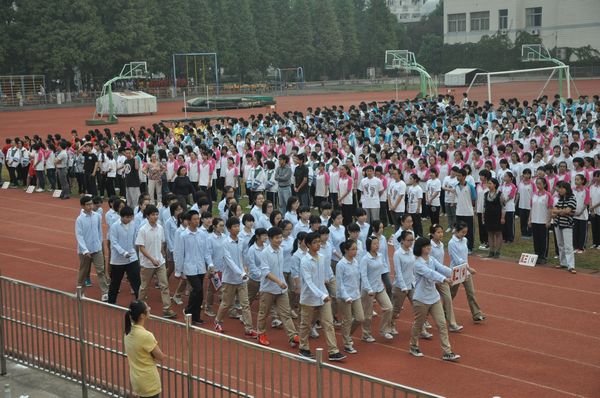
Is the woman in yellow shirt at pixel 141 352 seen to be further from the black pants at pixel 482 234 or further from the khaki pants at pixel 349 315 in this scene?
the black pants at pixel 482 234

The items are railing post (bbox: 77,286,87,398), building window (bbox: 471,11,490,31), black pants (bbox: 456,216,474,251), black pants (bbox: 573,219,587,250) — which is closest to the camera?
railing post (bbox: 77,286,87,398)

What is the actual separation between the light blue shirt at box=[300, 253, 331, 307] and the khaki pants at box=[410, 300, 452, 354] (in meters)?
1.19

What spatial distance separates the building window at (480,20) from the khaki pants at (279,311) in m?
71.3

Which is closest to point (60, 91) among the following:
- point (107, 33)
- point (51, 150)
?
point (107, 33)

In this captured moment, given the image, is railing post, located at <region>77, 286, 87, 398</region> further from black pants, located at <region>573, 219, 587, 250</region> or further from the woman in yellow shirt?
black pants, located at <region>573, 219, 587, 250</region>

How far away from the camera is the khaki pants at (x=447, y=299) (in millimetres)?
11164

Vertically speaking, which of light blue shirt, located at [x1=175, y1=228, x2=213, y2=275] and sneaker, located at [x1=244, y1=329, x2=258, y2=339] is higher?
light blue shirt, located at [x1=175, y1=228, x2=213, y2=275]

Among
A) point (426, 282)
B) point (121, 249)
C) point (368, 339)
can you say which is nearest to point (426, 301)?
point (426, 282)

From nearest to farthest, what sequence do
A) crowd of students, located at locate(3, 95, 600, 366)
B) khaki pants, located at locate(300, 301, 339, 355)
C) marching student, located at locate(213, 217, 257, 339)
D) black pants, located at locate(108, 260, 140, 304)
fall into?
khaki pants, located at locate(300, 301, 339, 355)
crowd of students, located at locate(3, 95, 600, 366)
marching student, located at locate(213, 217, 257, 339)
black pants, located at locate(108, 260, 140, 304)

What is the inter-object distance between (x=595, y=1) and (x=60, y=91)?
45608 millimetres

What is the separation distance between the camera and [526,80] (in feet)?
Result: 202

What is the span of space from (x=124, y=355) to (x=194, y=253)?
130 inches

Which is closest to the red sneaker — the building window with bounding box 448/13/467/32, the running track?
the running track

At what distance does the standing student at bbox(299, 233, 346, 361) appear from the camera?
10.4 m
